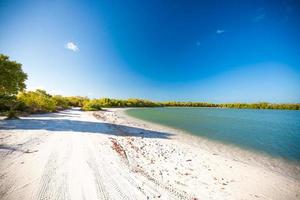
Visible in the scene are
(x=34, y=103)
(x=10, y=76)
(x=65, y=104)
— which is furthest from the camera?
(x=65, y=104)

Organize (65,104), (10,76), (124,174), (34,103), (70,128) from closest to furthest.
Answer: (124,174), (70,128), (10,76), (34,103), (65,104)

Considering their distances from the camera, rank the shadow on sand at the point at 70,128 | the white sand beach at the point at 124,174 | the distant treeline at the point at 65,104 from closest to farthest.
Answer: the white sand beach at the point at 124,174 < the shadow on sand at the point at 70,128 < the distant treeline at the point at 65,104

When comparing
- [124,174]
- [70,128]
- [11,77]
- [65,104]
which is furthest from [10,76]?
[65,104]

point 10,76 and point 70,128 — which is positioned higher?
point 10,76

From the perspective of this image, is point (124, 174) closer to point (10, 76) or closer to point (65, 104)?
point (10, 76)

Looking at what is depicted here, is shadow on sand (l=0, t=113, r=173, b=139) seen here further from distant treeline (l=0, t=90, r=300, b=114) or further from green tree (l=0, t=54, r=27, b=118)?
distant treeline (l=0, t=90, r=300, b=114)

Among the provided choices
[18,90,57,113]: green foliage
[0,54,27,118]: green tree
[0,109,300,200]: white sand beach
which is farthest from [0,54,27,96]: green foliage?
[0,109,300,200]: white sand beach

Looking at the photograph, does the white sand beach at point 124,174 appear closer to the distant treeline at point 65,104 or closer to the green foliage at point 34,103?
the distant treeline at point 65,104

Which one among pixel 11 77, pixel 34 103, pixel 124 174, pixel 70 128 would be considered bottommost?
pixel 124 174

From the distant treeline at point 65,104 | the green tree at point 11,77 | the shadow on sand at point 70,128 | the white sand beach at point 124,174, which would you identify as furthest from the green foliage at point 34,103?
the white sand beach at point 124,174

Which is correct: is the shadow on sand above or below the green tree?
below

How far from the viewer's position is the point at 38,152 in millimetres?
7289

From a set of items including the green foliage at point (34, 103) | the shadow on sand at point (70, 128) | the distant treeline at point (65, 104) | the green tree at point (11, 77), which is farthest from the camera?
the green foliage at point (34, 103)

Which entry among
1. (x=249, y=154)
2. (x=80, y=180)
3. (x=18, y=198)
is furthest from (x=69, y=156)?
(x=249, y=154)
